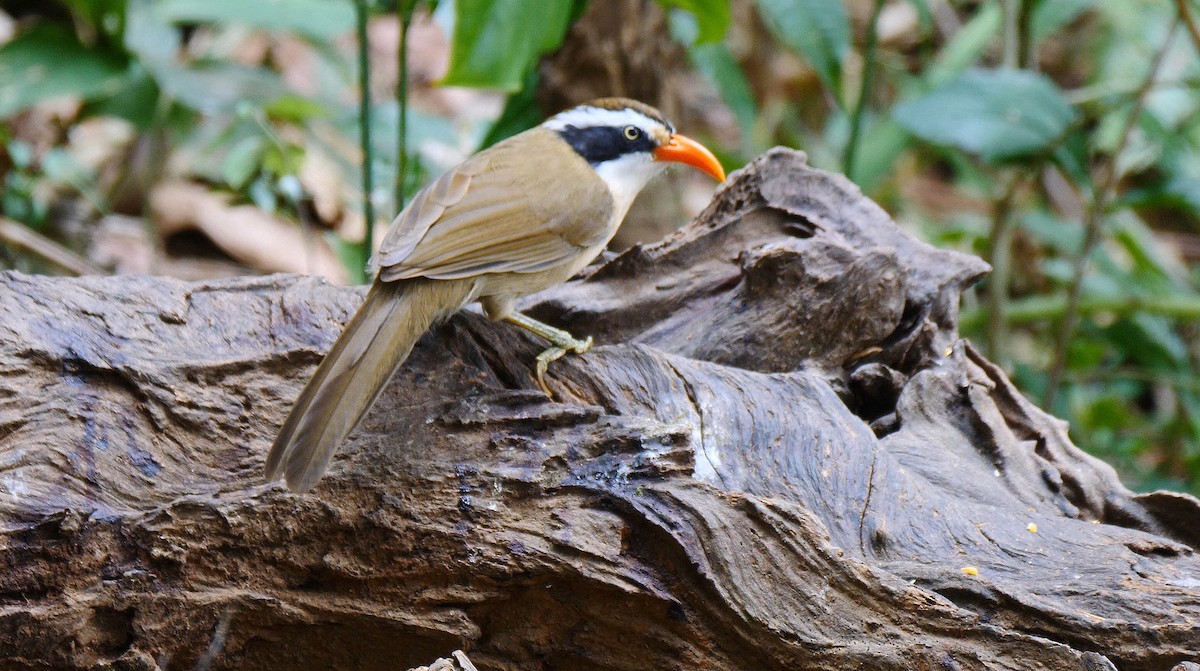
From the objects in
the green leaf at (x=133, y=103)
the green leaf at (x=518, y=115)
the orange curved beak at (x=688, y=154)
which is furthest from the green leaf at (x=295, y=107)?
the orange curved beak at (x=688, y=154)

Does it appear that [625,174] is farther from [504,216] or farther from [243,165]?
[243,165]

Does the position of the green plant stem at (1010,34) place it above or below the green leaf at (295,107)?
above

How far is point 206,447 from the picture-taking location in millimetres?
2504

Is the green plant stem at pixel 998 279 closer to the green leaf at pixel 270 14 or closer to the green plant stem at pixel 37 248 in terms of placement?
the green leaf at pixel 270 14

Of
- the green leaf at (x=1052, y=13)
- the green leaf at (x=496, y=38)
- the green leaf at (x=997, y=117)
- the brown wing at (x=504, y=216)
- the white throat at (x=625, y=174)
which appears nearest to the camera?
the brown wing at (x=504, y=216)

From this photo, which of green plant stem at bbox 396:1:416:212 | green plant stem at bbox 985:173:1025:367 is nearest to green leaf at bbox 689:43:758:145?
green plant stem at bbox 985:173:1025:367

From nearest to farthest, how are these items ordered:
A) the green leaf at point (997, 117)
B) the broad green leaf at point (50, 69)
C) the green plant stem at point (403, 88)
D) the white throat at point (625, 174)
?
the white throat at point (625, 174) → the green plant stem at point (403, 88) → the green leaf at point (997, 117) → the broad green leaf at point (50, 69)

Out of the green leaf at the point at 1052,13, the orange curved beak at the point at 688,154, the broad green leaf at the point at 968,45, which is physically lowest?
the orange curved beak at the point at 688,154

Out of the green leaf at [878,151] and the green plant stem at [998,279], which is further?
the green leaf at [878,151]

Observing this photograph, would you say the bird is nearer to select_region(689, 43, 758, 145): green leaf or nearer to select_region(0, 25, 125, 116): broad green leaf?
select_region(689, 43, 758, 145): green leaf

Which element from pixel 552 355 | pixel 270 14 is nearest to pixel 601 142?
pixel 552 355

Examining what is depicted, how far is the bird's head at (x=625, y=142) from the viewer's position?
345cm

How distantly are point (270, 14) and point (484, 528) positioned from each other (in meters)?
3.32

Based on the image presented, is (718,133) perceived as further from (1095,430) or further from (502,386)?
(502,386)
